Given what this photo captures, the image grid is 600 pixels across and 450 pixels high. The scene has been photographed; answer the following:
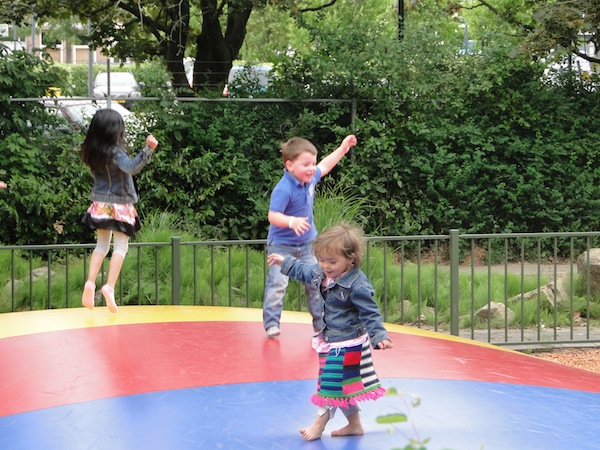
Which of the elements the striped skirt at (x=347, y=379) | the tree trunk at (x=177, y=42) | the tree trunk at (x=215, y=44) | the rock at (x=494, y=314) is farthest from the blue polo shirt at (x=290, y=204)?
the tree trunk at (x=215, y=44)

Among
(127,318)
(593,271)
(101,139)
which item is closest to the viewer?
(101,139)

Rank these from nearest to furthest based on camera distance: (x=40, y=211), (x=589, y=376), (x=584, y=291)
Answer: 1. (x=589, y=376)
2. (x=584, y=291)
3. (x=40, y=211)

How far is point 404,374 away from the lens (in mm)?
5445

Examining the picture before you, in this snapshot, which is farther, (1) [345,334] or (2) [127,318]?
(2) [127,318]

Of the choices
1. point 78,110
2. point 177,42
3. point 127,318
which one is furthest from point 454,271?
point 177,42

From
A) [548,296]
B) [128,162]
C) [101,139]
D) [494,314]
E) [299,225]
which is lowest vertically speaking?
[494,314]

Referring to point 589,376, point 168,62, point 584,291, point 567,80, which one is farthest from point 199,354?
point 567,80

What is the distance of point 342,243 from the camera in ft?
14.2

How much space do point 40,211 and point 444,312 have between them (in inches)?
203

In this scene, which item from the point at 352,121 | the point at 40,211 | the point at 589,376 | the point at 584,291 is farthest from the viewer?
the point at 352,121

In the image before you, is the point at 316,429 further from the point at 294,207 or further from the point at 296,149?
the point at 296,149

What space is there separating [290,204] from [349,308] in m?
1.61

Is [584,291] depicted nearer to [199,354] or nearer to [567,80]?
[567,80]

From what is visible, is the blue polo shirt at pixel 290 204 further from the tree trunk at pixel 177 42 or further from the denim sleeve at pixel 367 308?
the tree trunk at pixel 177 42
